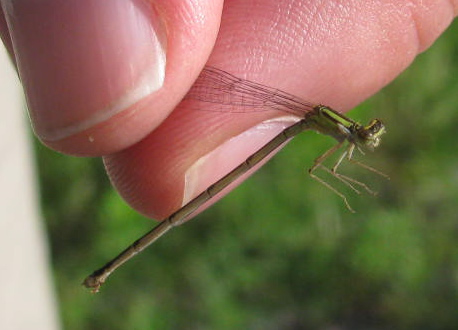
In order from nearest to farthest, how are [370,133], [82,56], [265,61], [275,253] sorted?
1. [82,56]
2. [370,133]
3. [265,61]
4. [275,253]

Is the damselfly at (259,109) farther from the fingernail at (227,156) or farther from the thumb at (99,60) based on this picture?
the thumb at (99,60)

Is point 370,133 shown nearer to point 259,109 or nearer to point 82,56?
point 259,109

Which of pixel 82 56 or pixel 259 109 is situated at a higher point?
pixel 259 109

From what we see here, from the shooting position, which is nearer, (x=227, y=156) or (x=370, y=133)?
Result: (x=370, y=133)

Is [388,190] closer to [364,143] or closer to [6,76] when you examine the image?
[364,143]

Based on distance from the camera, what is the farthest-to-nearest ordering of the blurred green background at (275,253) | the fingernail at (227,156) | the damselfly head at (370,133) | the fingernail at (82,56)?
1. the blurred green background at (275,253)
2. the fingernail at (227,156)
3. the damselfly head at (370,133)
4. the fingernail at (82,56)

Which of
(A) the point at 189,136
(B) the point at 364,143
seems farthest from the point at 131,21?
(B) the point at 364,143

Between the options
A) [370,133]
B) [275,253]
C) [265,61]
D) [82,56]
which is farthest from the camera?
[275,253]

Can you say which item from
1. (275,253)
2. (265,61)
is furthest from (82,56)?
(275,253)

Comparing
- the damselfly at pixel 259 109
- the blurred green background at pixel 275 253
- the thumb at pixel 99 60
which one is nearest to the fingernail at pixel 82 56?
the thumb at pixel 99 60
